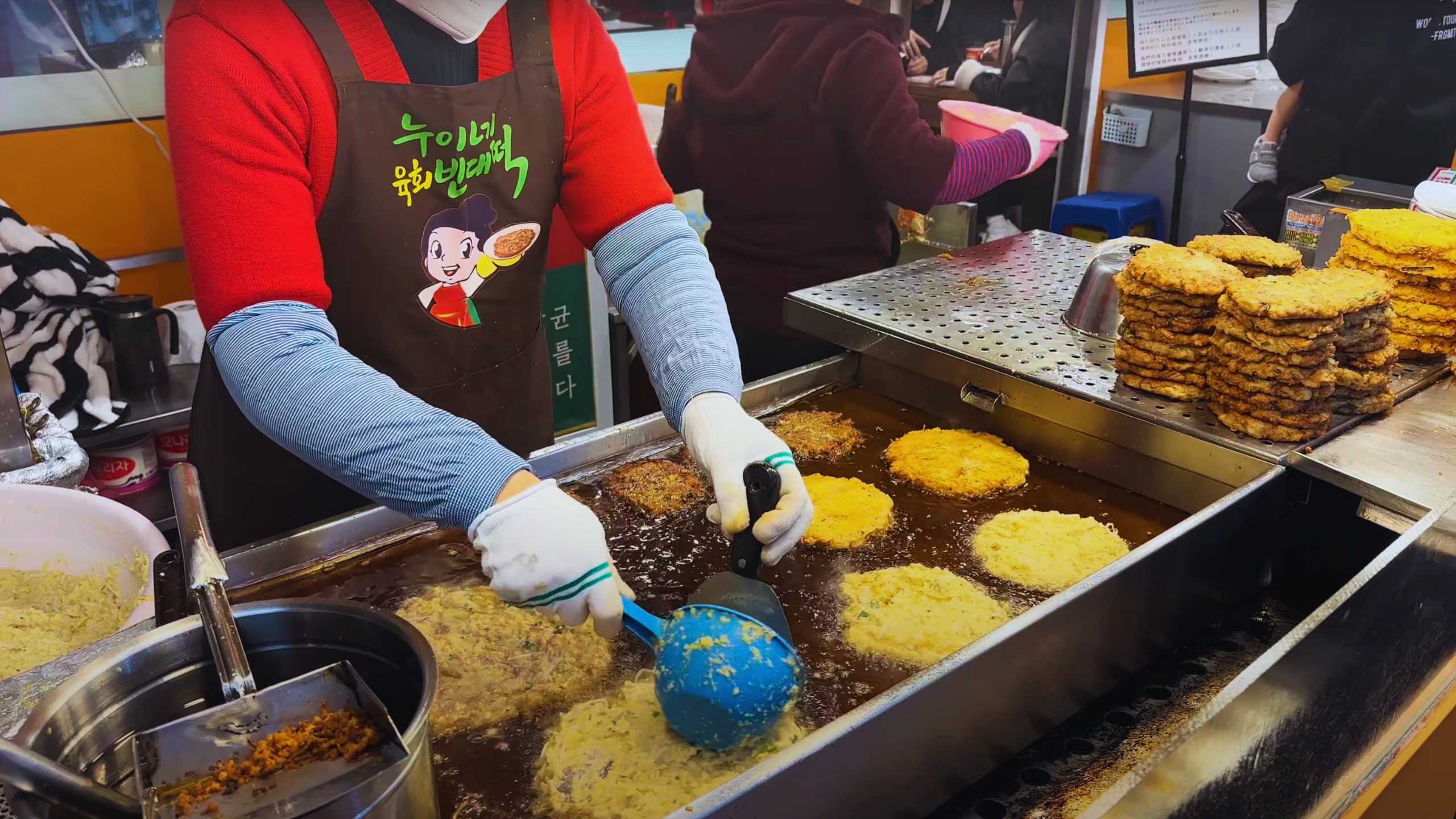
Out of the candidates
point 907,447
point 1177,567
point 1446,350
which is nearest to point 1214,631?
point 1177,567

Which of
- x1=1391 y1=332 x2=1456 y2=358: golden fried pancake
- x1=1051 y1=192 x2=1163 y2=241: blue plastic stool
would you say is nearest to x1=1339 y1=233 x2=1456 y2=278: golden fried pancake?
x1=1391 y1=332 x2=1456 y2=358: golden fried pancake

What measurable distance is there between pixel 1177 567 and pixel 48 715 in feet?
4.75

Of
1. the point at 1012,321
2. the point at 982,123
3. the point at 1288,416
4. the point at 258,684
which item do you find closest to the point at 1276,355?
the point at 1288,416

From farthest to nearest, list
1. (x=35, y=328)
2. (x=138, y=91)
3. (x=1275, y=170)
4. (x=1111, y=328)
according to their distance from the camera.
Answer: (x=1275, y=170) → (x=138, y=91) → (x=35, y=328) → (x=1111, y=328)

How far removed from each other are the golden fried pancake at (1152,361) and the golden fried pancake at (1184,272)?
0.13 meters

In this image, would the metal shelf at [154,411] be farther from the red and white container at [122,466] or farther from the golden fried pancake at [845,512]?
the golden fried pancake at [845,512]

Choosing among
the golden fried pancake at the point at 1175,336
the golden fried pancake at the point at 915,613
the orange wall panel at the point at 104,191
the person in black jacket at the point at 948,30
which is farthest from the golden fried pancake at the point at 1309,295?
the orange wall panel at the point at 104,191

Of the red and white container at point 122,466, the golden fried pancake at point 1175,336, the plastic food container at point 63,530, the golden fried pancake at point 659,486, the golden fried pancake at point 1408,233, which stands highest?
the golden fried pancake at point 1408,233

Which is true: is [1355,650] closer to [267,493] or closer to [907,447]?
[907,447]

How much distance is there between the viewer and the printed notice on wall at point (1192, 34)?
370 centimetres

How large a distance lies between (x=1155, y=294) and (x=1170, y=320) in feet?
0.18

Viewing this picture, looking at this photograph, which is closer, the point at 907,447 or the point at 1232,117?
the point at 907,447

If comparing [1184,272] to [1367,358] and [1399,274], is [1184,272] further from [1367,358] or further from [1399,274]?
[1399,274]

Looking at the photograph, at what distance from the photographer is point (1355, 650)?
1.26m
